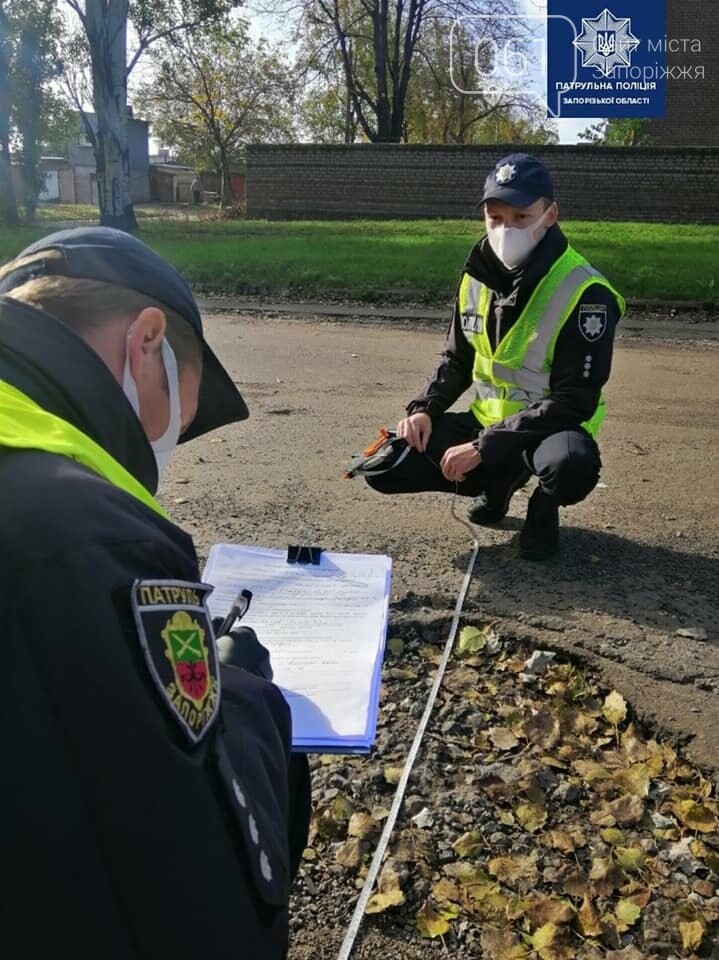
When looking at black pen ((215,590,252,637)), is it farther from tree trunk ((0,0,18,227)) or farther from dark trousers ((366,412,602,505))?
tree trunk ((0,0,18,227))

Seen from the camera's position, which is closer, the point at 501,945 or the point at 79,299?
the point at 79,299

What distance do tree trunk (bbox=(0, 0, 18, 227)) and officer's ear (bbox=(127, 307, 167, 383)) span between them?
2666 cm

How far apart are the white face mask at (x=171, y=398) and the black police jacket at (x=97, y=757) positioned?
291mm

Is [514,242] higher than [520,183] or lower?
lower

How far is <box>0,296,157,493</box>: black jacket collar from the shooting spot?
1121mm

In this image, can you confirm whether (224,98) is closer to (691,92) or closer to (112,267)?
(691,92)

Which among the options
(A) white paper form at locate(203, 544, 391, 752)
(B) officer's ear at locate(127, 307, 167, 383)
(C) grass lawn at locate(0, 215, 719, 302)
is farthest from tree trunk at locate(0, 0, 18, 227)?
(B) officer's ear at locate(127, 307, 167, 383)

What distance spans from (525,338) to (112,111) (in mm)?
18303

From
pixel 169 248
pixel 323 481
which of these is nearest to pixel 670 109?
pixel 169 248

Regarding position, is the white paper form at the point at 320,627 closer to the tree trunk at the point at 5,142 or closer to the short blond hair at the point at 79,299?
the short blond hair at the point at 79,299

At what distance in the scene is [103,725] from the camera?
0.89 metres

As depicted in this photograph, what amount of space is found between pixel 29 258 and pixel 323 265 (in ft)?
39.9

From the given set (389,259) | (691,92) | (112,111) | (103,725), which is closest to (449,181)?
(112,111)

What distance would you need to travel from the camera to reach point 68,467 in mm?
987
